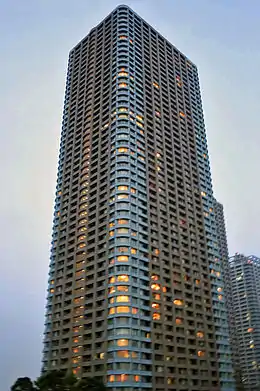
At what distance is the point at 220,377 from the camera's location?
107 meters

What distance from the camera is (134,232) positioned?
348 ft

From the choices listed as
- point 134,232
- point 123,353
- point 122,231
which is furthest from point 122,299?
point 134,232

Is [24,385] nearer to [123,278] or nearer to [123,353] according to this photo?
[123,353]

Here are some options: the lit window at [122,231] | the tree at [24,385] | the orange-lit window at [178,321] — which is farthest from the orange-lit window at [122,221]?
the tree at [24,385]

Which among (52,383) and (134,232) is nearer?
(52,383)

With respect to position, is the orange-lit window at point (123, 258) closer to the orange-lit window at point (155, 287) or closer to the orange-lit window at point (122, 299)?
the orange-lit window at point (122, 299)

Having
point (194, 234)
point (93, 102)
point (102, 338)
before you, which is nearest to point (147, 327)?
point (102, 338)

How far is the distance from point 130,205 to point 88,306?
2789 cm

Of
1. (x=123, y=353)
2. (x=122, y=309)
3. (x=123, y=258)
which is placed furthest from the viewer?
(x=123, y=258)

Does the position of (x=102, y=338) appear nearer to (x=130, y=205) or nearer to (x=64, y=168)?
(x=130, y=205)

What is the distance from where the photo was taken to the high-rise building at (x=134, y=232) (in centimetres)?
9562

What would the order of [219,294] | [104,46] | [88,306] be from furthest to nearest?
Answer: [104,46], [219,294], [88,306]

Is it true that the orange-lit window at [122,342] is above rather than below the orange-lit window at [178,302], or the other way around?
below

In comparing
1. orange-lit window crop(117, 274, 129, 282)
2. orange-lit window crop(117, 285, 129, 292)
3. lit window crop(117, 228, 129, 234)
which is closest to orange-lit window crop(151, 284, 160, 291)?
orange-lit window crop(117, 274, 129, 282)
